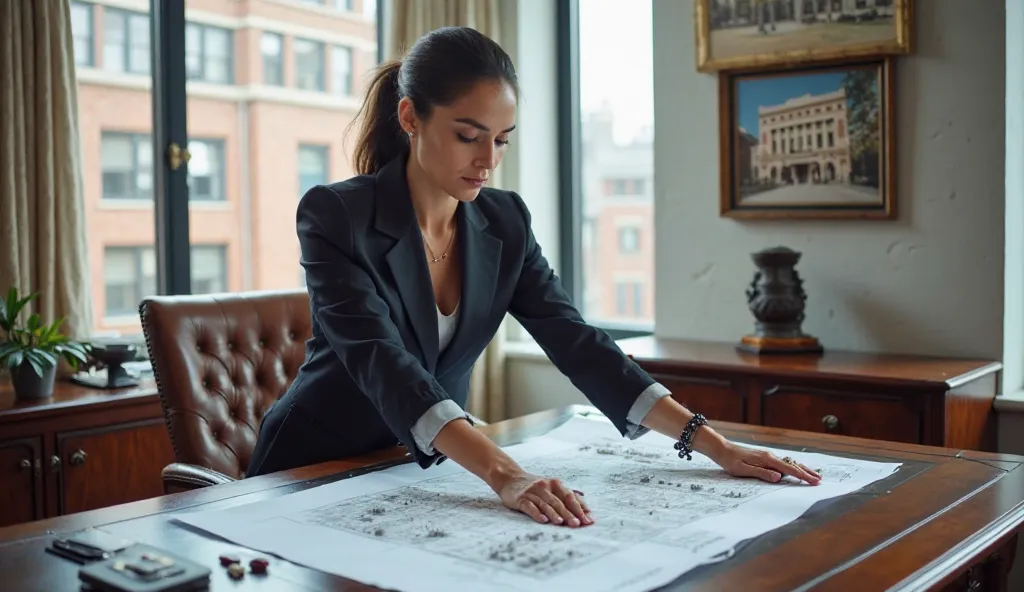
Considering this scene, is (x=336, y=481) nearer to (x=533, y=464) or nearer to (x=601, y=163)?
(x=533, y=464)

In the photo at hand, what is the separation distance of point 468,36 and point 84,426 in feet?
5.98

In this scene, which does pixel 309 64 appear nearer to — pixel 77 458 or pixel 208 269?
pixel 208 269

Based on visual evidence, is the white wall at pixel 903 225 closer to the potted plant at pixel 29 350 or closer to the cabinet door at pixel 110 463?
the cabinet door at pixel 110 463

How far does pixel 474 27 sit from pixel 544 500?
129 inches

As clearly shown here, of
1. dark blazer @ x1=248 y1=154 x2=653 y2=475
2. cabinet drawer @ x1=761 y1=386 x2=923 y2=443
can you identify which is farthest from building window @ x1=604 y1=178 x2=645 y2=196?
dark blazer @ x1=248 y1=154 x2=653 y2=475

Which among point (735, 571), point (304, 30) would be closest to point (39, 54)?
point (304, 30)

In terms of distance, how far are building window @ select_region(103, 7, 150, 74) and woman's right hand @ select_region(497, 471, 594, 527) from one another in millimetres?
2909

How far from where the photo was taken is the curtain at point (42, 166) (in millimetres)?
3354

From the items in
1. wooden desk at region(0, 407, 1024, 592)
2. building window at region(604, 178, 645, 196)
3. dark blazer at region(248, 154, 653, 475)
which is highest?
building window at region(604, 178, 645, 196)

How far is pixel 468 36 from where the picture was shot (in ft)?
6.56

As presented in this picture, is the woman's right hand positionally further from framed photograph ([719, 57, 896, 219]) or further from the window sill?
framed photograph ([719, 57, 896, 219])

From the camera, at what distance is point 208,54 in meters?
4.21

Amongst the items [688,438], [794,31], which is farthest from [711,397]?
[688,438]

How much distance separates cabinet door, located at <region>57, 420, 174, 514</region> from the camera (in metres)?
3.13
